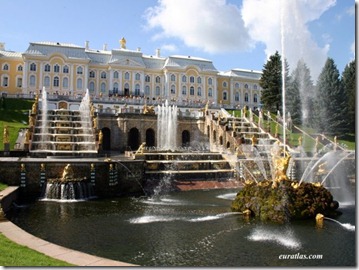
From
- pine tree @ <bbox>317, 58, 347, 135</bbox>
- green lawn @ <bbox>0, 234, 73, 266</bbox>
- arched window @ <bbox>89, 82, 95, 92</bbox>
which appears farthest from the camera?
arched window @ <bbox>89, 82, 95, 92</bbox>

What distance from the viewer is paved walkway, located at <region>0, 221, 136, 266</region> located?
7.82m

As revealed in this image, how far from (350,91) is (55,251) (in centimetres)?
4728

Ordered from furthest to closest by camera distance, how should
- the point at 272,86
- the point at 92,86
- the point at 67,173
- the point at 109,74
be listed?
the point at 109,74 < the point at 92,86 < the point at 272,86 < the point at 67,173

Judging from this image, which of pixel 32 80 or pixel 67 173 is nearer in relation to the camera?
pixel 67 173

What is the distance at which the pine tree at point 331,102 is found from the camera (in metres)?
43.4

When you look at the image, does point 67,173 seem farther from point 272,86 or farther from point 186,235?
point 272,86

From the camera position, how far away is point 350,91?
4753 cm

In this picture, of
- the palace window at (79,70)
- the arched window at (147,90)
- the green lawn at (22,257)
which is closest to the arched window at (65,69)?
the palace window at (79,70)

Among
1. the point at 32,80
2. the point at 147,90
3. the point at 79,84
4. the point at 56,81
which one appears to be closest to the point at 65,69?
the point at 56,81

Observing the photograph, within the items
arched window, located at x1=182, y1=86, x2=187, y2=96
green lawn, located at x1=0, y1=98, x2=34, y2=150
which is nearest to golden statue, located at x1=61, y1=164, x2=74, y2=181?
green lawn, located at x1=0, y1=98, x2=34, y2=150

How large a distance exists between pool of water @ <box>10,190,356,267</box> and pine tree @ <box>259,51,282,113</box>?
4173 centimetres

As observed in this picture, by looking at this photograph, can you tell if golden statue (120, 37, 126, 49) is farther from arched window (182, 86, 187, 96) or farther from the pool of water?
the pool of water

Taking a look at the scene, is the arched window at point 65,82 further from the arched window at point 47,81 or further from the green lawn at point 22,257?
the green lawn at point 22,257

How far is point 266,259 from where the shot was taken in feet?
31.7
